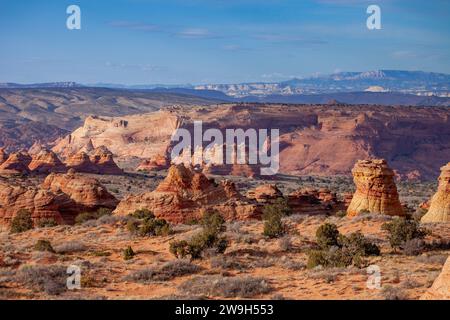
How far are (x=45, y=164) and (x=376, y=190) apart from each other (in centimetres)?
4454

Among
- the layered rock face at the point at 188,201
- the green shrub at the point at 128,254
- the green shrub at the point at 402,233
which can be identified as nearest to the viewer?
the green shrub at the point at 128,254

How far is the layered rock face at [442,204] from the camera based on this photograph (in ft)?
102

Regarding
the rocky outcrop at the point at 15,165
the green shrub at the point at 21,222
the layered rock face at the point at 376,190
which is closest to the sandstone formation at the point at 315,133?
the rocky outcrop at the point at 15,165

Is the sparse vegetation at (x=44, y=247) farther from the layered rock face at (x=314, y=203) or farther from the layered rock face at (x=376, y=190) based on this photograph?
the layered rock face at (x=314, y=203)

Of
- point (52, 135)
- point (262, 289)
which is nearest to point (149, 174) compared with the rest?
point (262, 289)

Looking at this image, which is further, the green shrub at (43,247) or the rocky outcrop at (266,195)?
the rocky outcrop at (266,195)

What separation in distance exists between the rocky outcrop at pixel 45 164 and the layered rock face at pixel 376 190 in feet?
138

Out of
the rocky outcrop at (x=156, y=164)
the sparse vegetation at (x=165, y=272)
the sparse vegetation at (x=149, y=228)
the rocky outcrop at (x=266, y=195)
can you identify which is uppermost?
the sparse vegetation at (x=165, y=272)

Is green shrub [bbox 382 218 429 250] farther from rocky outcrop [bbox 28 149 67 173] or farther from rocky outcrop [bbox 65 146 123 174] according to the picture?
rocky outcrop [bbox 65 146 123 174]

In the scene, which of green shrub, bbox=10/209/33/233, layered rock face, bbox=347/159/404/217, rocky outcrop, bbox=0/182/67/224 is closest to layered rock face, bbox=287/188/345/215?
layered rock face, bbox=347/159/404/217

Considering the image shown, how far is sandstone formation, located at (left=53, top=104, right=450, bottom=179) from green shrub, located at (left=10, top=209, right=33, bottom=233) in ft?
245

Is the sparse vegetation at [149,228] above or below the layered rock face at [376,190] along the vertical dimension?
below

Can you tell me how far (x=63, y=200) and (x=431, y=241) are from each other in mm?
20339

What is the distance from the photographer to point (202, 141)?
373 ft
